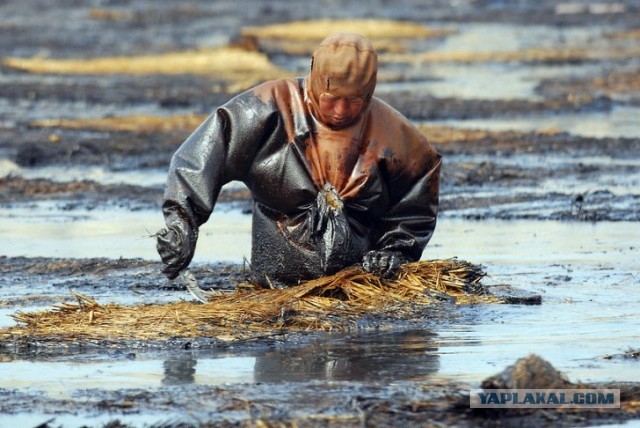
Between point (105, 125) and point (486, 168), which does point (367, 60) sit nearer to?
point (486, 168)

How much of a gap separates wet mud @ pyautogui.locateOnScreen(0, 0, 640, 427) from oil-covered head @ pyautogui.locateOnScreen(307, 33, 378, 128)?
1.18 metres

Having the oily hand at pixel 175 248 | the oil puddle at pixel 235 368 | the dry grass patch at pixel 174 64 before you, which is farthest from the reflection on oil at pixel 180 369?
the dry grass patch at pixel 174 64

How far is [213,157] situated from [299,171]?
0.48m

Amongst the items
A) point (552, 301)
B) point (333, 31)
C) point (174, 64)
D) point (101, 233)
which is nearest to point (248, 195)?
point (101, 233)

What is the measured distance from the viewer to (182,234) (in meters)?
9.43

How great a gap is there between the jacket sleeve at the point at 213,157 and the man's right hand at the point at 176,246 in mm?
100

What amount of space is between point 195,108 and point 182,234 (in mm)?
15670

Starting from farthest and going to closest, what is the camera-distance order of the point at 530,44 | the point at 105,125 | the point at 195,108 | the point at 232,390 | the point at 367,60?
the point at 530,44, the point at 195,108, the point at 105,125, the point at 367,60, the point at 232,390

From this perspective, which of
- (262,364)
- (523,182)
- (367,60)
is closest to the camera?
(262,364)

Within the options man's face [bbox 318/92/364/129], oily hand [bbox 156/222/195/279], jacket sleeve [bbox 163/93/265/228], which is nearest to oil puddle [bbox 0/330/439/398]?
oily hand [bbox 156/222/195/279]

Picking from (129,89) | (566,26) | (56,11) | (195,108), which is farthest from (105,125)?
(56,11)

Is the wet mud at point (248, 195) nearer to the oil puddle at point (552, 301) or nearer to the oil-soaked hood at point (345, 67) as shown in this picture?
the oil puddle at point (552, 301)

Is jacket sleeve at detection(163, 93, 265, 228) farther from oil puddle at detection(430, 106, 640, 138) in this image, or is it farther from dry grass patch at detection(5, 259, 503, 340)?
oil puddle at detection(430, 106, 640, 138)

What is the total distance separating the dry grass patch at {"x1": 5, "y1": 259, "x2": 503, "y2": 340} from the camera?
903 centimetres
